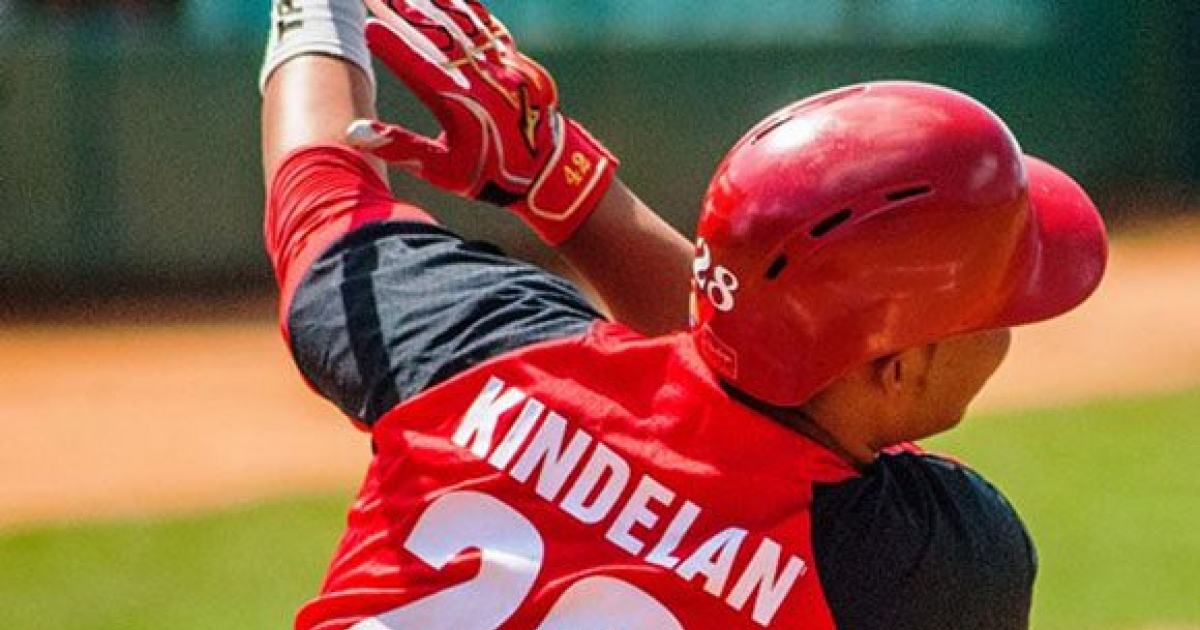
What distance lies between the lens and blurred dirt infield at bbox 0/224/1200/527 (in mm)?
9031

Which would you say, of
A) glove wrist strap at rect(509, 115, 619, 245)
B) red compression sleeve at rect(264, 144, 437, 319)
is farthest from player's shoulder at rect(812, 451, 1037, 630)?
glove wrist strap at rect(509, 115, 619, 245)

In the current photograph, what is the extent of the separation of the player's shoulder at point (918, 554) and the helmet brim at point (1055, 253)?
0.20 meters

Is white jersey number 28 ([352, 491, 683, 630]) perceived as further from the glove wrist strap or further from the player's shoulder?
the glove wrist strap

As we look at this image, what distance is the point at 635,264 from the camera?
3062 mm

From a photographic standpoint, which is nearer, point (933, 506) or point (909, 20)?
point (933, 506)

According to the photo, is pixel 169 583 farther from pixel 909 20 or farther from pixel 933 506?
pixel 909 20

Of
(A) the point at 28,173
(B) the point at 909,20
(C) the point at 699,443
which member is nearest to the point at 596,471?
(C) the point at 699,443

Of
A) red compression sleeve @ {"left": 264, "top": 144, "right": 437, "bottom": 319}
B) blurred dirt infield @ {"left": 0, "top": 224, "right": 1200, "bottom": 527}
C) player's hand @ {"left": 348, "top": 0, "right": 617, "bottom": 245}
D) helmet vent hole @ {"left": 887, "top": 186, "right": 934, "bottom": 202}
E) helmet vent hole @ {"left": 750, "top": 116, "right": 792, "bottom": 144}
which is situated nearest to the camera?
helmet vent hole @ {"left": 887, "top": 186, "right": 934, "bottom": 202}

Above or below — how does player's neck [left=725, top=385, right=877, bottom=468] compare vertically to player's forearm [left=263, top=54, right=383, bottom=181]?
below

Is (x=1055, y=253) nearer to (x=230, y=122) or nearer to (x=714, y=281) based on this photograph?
(x=714, y=281)

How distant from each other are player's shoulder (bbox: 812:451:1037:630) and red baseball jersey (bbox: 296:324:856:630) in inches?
1.1

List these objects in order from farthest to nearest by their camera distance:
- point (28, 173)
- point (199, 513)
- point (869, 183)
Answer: point (28, 173) → point (199, 513) → point (869, 183)

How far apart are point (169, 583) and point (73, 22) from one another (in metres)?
7.00

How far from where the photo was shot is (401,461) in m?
2.45
